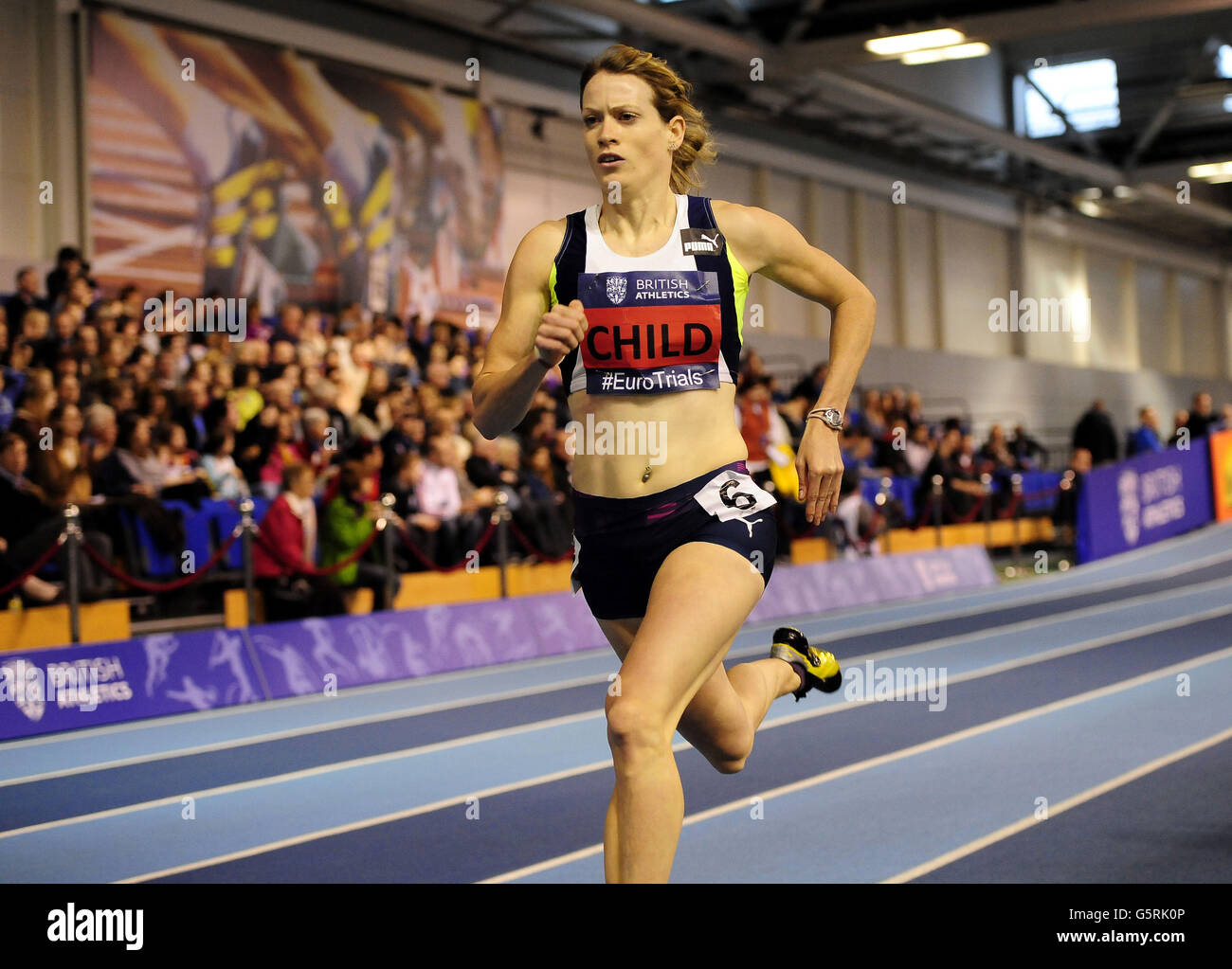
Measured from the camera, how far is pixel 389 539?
10.4m

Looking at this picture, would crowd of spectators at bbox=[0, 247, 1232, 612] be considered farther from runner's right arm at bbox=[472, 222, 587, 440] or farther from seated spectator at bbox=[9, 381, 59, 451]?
runner's right arm at bbox=[472, 222, 587, 440]

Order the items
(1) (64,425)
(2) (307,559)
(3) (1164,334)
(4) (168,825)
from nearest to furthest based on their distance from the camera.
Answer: (4) (168,825) < (1) (64,425) < (2) (307,559) < (3) (1164,334)

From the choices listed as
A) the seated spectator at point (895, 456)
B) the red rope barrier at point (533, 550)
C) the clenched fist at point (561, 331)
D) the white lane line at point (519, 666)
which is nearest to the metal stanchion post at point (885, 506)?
the white lane line at point (519, 666)

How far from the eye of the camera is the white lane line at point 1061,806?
473cm

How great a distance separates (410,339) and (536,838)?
9.63m

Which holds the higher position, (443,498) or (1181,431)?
(1181,431)

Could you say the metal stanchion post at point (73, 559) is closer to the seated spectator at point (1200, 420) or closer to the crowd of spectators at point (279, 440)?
the crowd of spectators at point (279, 440)

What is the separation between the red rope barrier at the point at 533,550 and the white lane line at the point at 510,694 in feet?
5.76

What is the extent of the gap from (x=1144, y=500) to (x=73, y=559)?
15.1 meters

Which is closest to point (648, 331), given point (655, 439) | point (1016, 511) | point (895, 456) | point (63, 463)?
point (655, 439)

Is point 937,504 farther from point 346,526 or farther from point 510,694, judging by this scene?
point 510,694
